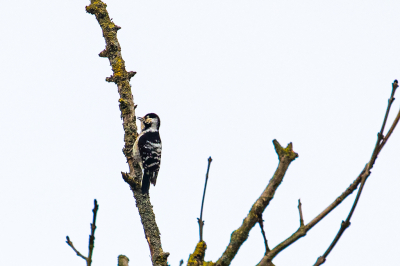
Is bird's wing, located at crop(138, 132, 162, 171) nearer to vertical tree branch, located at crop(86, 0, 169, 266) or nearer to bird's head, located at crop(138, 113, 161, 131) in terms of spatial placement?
bird's head, located at crop(138, 113, 161, 131)

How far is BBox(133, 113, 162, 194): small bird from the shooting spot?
589 centimetres

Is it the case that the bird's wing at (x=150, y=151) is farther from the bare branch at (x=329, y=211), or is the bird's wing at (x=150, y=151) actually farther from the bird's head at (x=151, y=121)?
the bare branch at (x=329, y=211)

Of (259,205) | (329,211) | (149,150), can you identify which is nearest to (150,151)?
(149,150)

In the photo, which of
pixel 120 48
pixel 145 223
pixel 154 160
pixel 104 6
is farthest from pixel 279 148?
pixel 154 160

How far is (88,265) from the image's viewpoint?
65.4 inches

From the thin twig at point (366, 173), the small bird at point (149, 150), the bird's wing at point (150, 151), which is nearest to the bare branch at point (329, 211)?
the thin twig at point (366, 173)

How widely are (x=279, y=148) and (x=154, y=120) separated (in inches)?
268

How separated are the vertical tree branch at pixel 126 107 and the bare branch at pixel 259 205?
2679 mm

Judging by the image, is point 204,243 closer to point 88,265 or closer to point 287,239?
point 287,239

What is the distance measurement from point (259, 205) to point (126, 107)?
12.5 ft

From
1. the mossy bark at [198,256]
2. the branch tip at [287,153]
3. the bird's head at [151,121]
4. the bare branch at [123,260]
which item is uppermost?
the bird's head at [151,121]

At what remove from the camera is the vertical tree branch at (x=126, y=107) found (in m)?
4.99

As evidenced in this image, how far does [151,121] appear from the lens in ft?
28.5

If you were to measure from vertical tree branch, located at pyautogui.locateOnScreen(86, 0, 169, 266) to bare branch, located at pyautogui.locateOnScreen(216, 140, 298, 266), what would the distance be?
8.79ft
